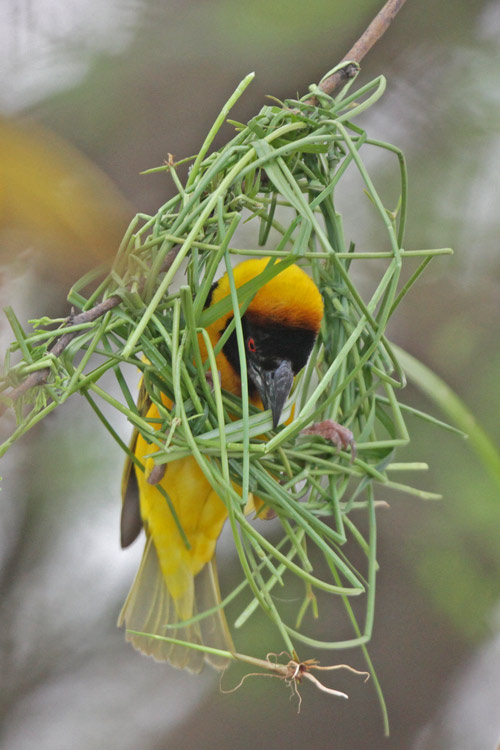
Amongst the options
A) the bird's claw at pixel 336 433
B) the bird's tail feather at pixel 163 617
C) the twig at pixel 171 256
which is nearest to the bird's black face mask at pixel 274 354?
the bird's claw at pixel 336 433

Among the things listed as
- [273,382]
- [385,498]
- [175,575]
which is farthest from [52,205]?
[385,498]

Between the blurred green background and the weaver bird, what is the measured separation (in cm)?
33

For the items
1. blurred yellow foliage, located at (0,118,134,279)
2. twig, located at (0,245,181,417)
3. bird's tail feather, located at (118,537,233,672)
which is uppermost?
twig, located at (0,245,181,417)

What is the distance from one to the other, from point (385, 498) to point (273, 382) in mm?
1202

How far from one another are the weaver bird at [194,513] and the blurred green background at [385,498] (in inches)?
13.0

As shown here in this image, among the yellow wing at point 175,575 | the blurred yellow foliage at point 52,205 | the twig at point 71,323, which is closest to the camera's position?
the blurred yellow foliage at point 52,205

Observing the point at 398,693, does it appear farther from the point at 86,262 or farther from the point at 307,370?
the point at 86,262

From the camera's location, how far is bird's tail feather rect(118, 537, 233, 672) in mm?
1642

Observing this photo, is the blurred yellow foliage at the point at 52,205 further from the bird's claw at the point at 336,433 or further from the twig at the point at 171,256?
the bird's claw at the point at 336,433

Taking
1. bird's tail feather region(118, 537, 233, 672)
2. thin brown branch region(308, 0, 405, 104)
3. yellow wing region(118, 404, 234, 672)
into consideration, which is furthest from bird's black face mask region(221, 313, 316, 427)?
bird's tail feather region(118, 537, 233, 672)

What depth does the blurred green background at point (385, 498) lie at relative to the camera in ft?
4.54

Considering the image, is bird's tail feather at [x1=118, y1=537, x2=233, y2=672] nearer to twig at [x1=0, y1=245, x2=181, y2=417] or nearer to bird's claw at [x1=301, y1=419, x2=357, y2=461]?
bird's claw at [x1=301, y1=419, x2=357, y2=461]

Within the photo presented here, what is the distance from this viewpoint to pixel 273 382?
1.15 m

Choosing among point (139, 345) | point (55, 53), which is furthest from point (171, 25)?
point (139, 345)
